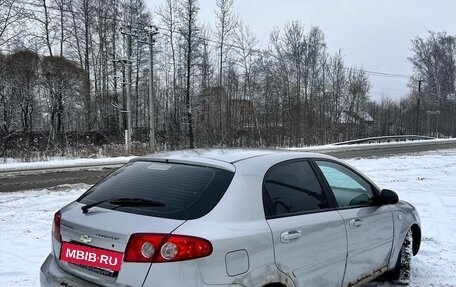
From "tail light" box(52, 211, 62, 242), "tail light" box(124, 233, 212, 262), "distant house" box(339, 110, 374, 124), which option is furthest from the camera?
"distant house" box(339, 110, 374, 124)

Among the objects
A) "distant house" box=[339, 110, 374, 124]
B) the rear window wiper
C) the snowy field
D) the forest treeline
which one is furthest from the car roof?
"distant house" box=[339, 110, 374, 124]

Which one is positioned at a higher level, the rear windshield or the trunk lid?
the rear windshield

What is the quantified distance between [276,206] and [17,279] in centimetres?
314

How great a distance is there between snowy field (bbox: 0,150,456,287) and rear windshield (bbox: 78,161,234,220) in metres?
1.92

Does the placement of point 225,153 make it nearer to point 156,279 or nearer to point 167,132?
point 156,279

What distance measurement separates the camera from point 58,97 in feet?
104

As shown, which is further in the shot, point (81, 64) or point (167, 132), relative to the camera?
point (81, 64)

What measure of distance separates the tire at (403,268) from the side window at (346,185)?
2.99 feet

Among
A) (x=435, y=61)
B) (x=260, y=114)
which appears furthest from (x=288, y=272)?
(x=435, y=61)

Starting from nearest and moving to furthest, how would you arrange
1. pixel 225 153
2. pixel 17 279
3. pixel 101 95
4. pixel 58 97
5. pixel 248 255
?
pixel 248 255 < pixel 225 153 < pixel 17 279 < pixel 58 97 < pixel 101 95

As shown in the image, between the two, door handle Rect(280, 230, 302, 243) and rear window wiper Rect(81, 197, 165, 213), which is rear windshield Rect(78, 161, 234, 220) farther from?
door handle Rect(280, 230, 302, 243)

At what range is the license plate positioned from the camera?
2688 millimetres

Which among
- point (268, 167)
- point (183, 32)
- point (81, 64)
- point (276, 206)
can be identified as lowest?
point (276, 206)

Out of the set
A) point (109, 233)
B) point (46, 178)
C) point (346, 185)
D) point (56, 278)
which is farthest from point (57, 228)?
point (46, 178)
